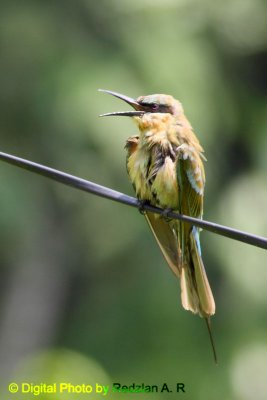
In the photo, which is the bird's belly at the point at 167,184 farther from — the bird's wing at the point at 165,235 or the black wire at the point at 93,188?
the black wire at the point at 93,188

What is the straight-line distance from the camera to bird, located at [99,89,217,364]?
3.71 m

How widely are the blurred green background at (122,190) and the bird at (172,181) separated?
2886mm

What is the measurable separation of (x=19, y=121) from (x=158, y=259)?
1346mm

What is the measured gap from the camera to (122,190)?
7.28 m

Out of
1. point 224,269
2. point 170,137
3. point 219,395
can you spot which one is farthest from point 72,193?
point 170,137

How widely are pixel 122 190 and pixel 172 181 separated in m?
3.53

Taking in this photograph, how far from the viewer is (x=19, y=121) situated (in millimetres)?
8109

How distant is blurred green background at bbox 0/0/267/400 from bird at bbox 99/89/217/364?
2.89 meters

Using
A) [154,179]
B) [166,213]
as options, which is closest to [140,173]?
[154,179]

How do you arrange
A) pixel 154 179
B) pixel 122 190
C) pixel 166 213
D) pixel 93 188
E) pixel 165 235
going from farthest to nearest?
pixel 122 190
pixel 165 235
pixel 154 179
pixel 166 213
pixel 93 188

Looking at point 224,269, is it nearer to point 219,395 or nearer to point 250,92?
point 219,395

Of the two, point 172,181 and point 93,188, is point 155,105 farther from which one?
point 93,188

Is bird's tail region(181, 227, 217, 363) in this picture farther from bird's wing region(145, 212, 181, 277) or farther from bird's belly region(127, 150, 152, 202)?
bird's belly region(127, 150, 152, 202)

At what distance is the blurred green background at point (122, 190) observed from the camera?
730cm
